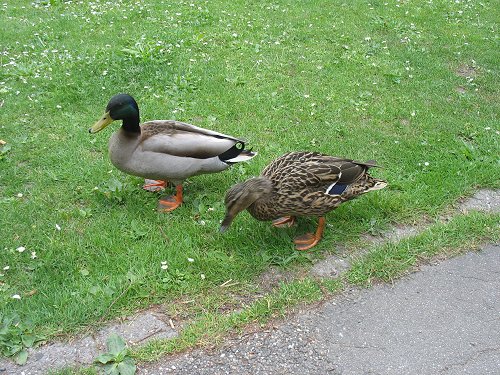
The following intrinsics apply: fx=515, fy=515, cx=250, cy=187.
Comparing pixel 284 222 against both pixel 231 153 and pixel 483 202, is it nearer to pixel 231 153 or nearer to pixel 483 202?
pixel 231 153

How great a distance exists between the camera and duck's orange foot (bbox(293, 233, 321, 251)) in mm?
3965

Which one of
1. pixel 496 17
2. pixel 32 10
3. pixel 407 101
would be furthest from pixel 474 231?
pixel 32 10

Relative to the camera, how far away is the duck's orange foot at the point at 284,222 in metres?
4.23

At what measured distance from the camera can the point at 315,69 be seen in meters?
6.90

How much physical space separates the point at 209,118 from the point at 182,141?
1.38 m

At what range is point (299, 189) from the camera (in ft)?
12.4

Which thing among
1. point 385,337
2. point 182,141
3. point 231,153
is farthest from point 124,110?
point 385,337

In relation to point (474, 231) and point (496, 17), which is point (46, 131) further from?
point (496, 17)

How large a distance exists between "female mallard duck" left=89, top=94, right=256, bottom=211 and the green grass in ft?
1.03

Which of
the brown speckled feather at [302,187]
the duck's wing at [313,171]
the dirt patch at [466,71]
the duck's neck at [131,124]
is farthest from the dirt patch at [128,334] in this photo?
the dirt patch at [466,71]

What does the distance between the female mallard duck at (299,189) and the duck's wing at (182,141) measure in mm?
558

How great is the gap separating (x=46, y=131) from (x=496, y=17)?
796cm

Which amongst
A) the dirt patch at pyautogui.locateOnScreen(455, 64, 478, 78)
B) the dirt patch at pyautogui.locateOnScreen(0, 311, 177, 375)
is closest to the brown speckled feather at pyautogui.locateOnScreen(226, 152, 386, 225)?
the dirt patch at pyautogui.locateOnScreen(0, 311, 177, 375)

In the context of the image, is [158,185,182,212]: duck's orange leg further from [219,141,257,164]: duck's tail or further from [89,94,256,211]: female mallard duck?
[219,141,257,164]: duck's tail
